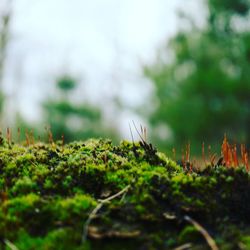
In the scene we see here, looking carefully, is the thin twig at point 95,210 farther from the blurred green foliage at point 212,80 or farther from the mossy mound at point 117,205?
the blurred green foliage at point 212,80

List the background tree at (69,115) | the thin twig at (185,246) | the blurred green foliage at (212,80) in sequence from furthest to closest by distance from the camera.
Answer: the background tree at (69,115) < the blurred green foliage at (212,80) < the thin twig at (185,246)

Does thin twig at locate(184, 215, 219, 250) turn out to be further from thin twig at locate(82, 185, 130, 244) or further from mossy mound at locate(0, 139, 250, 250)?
thin twig at locate(82, 185, 130, 244)

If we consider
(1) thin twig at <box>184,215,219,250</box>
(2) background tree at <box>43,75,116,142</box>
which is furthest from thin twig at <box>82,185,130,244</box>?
(2) background tree at <box>43,75,116,142</box>

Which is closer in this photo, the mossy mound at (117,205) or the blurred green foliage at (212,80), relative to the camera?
the mossy mound at (117,205)

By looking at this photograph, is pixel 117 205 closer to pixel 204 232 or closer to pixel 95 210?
pixel 95 210

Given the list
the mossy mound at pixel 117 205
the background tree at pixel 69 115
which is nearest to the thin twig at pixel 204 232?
the mossy mound at pixel 117 205

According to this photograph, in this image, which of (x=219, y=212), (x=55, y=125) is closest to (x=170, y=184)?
(x=219, y=212)

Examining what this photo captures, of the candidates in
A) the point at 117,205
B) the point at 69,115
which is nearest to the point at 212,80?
the point at 69,115
